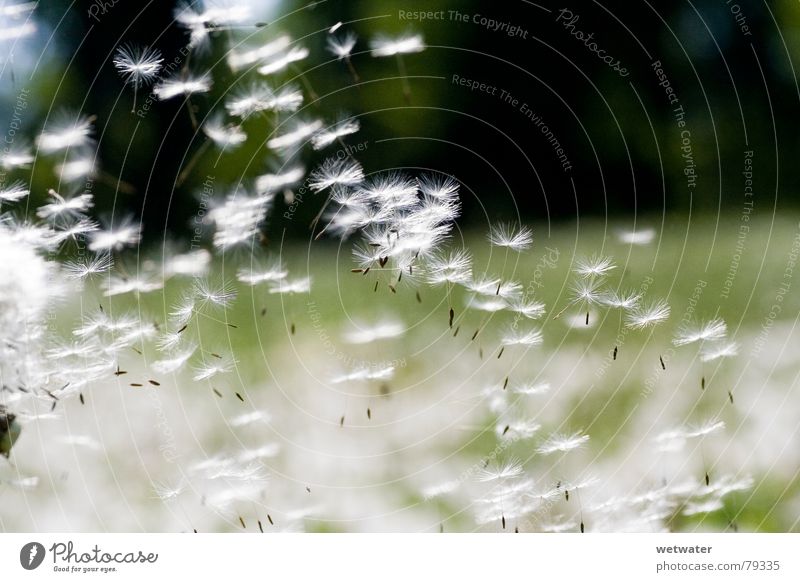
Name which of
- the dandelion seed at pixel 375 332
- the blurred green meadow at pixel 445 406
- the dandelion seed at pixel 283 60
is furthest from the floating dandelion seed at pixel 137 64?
the dandelion seed at pixel 375 332

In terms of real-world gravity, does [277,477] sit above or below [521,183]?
below

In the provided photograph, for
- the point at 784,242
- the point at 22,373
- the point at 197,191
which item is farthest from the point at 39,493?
the point at 784,242

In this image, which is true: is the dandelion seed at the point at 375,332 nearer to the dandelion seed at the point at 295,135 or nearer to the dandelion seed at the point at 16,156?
the dandelion seed at the point at 295,135

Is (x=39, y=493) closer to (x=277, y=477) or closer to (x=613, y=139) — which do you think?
(x=277, y=477)

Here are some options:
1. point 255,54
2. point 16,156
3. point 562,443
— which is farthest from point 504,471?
point 16,156
